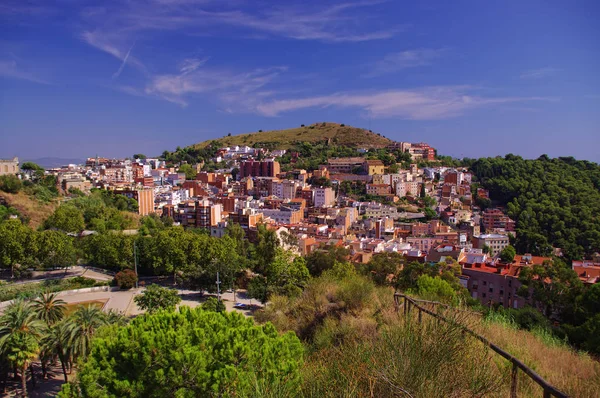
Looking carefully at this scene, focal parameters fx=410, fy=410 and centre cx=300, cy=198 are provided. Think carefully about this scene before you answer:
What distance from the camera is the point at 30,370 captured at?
386 inches

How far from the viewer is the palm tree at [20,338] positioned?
8492mm

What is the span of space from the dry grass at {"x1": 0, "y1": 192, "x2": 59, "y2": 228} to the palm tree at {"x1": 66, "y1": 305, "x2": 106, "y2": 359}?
2043cm

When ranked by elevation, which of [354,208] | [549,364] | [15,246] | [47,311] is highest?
[549,364]

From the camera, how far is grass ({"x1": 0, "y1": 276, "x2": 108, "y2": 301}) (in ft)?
50.5

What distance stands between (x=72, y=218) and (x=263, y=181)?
83.9 ft

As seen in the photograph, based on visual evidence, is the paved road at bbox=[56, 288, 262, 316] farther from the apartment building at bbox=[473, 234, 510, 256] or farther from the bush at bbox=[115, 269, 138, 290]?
the apartment building at bbox=[473, 234, 510, 256]

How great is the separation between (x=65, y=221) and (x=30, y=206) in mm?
6443

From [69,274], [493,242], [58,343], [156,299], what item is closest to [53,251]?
[69,274]

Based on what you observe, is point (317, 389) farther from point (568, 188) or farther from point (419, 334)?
point (568, 188)

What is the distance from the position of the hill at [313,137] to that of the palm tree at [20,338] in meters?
63.7

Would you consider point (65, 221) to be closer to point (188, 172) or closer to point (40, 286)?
point (40, 286)

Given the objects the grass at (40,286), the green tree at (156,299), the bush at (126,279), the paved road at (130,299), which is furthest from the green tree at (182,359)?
the bush at (126,279)

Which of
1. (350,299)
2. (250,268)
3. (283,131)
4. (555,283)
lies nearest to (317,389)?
(350,299)

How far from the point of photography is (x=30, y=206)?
28250 mm
